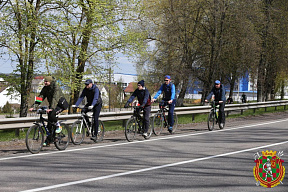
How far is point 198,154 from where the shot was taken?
962cm

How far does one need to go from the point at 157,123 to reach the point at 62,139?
14.2 ft

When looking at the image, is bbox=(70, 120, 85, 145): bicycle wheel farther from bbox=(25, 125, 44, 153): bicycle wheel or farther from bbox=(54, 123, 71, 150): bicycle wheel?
bbox=(25, 125, 44, 153): bicycle wheel

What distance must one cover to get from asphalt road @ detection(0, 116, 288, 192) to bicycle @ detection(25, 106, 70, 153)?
0.25 metres

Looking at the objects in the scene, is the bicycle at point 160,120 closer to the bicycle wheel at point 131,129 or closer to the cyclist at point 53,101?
the bicycle wheel at point 131,129

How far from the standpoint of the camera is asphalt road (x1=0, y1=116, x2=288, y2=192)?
21.1ft

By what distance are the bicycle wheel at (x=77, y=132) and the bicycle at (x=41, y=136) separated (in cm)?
32

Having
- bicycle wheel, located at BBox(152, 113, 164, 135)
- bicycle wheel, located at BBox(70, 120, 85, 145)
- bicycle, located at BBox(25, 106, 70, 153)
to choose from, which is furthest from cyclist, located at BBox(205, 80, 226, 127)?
bicycle, located at BBox(25, 106, 70, 153)

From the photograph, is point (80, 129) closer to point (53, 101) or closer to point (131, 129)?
point (53, 101)

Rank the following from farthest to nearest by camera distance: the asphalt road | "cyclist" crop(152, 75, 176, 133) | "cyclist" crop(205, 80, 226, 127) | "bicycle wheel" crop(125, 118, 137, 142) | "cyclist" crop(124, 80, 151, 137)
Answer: "cyclist" crop(205, 80, 226, 127) → "cyclist" crop(152, 75, 176, 133) → "cyclist" crop(124, 80, 151, 137) → "bicycle wheel" crop(125, 118, 137, 142) → the asphalt road

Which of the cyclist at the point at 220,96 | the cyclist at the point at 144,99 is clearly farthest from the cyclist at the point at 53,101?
the cyclist at the point at 220,96

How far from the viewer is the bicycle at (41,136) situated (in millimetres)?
9828

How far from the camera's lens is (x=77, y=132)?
37.6 ft

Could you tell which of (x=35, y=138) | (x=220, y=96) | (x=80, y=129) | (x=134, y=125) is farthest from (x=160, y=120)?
(x=35, y=138)

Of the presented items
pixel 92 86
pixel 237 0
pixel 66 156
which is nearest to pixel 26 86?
pixel 92 86
